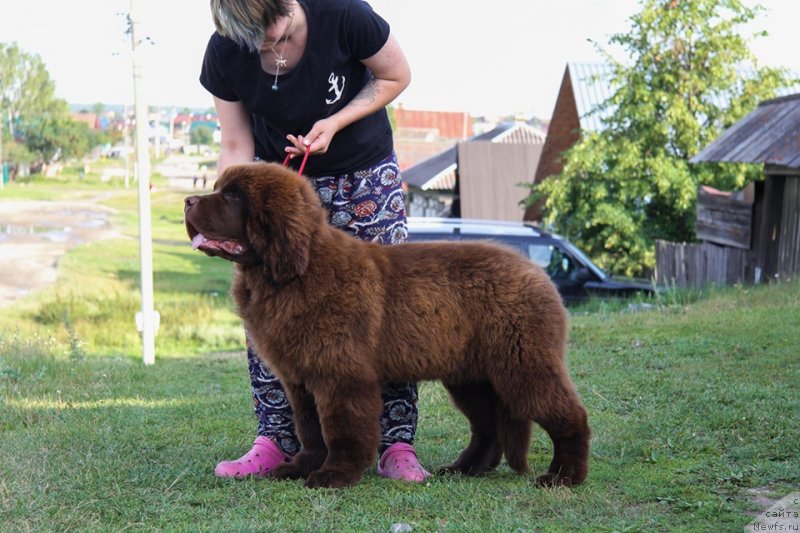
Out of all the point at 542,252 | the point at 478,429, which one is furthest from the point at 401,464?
the point at 542,252

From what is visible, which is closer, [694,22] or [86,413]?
[86,413]

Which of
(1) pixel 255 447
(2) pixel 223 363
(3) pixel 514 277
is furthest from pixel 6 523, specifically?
(2) pixel 223 363

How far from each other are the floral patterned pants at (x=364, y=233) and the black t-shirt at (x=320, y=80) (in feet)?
0.28

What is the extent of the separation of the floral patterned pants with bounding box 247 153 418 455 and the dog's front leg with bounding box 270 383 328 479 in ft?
1.04

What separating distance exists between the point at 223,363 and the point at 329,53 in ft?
22.4

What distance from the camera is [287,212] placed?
14.6 feet

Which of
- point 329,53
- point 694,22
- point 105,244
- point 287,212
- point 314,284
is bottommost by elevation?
point 105,244

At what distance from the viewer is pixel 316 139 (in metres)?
4.77

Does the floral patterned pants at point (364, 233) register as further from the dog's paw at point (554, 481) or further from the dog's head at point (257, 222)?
the dog's paw at point (554, 481)

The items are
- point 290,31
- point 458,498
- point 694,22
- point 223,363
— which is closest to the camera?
point 458,498

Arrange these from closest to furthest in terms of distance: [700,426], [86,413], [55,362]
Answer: [700,426] → [86,413] → [55,362]

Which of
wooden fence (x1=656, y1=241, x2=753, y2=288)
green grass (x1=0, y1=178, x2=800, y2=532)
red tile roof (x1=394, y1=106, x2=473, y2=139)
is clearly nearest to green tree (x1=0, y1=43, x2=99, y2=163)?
red tile roof (x1=394, y1=106, x2=473, y2=139)

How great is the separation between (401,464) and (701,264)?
16.5 m

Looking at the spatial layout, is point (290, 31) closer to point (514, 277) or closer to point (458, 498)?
point (514, 277)
